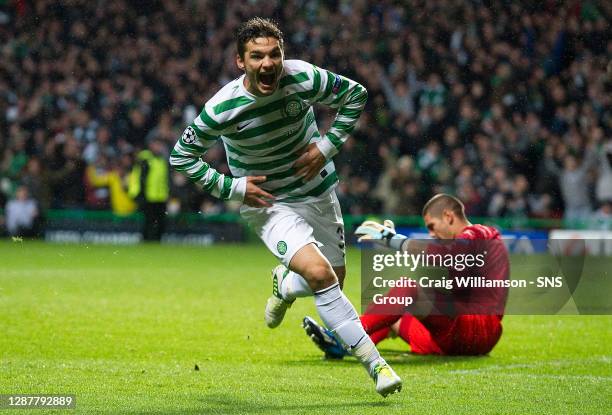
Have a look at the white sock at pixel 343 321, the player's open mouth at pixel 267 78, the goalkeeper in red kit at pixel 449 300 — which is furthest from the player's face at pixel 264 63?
the goalkeeper in red kit at pixel 449 300

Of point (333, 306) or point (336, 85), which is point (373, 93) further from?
point (333, 306)

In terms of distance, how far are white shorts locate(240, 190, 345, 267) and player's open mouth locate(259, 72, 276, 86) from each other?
83 centimetres

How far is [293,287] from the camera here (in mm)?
7461

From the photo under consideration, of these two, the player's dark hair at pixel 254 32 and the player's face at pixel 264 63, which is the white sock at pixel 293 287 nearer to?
the player's face at pixel 264 63

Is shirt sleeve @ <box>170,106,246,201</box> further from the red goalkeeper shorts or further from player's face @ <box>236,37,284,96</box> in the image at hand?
the red goalkeeper shorts

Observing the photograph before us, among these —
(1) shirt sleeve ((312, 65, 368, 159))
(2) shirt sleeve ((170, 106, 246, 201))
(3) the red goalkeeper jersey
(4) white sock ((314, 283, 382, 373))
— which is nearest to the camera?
(4) white sock ((314, 283, 382, 373))

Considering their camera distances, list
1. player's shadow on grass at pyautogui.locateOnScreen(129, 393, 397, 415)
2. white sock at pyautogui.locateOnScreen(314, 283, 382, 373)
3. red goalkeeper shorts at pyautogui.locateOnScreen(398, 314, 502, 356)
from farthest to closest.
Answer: red goalkeeper shorts at pyautogui.locateOnScreen(398, 314, 502, 356)
white sock at pyautogui.locateOnScreen(314, 283, 382, 373)
player's shadow on grass at pyautogui.locateOnScreen(129, 393, 397, 415)

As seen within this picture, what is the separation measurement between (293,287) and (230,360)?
916 mm

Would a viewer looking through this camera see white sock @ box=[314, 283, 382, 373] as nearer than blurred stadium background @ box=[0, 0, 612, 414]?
Yes

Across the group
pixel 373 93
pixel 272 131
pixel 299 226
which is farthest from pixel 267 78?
pixel 373 93

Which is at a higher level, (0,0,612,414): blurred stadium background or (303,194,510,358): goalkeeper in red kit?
(303,194,510,358): goalkeeper in red kit

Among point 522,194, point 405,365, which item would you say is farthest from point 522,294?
point 522,194

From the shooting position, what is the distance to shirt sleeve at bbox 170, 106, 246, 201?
678 centimetres

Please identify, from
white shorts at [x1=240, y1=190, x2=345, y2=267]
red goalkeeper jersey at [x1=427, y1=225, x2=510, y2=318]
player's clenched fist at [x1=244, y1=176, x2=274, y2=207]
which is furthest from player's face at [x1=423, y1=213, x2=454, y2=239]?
player's clenched fist at [x1=244, y1=176, x2=274, y2=207]
